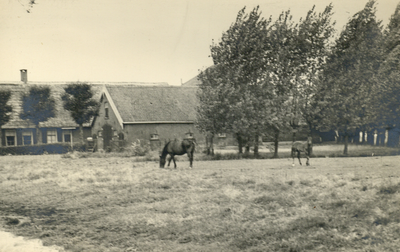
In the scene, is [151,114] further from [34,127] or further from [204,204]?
[34,127]

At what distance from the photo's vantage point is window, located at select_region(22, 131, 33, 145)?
5.61m

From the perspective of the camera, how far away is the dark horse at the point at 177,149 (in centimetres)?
574

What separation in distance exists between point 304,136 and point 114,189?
13.4 ft

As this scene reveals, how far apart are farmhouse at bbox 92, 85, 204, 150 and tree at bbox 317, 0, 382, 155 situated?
8.78 feet

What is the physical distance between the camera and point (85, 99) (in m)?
6.93

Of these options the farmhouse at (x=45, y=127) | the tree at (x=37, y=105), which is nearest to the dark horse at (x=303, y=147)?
the farmhouse at (x=45, y=127)

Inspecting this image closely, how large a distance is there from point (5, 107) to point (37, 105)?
3.61ft

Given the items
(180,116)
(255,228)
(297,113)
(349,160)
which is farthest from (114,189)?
(349,160)

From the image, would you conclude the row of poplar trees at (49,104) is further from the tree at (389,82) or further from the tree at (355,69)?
the tree at (389,82)

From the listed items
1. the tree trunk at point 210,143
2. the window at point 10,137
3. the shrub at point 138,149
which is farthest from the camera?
the shrub at point 138,149

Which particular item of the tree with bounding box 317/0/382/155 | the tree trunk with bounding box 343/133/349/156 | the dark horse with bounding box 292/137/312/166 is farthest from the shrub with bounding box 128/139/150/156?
the tree trunk with bounding box 343/133/349/156

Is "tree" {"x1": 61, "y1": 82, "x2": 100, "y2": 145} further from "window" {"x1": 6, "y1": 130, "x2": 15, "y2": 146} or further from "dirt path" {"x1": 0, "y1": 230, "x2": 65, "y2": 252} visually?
"dirt path" {"x1": 0, "y1": 230, "x2": 65, "y2": 252}

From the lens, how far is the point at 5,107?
5355 millimetres

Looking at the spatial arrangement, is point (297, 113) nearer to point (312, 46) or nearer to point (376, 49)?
point (312, 46)
